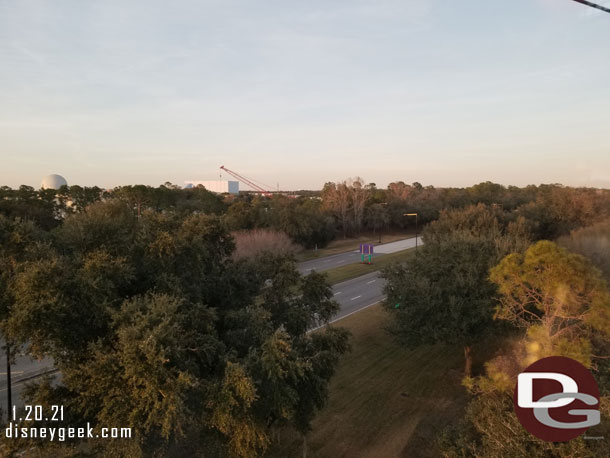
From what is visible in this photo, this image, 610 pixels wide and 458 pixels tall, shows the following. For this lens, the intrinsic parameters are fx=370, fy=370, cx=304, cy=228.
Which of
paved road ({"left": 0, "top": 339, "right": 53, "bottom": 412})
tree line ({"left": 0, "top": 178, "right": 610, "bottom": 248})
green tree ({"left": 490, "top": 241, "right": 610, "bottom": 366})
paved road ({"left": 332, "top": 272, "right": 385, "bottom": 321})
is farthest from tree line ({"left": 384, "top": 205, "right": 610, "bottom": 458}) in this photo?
tree line ({"left": 0, "top": 178, "right": 610, "bottom": 248})

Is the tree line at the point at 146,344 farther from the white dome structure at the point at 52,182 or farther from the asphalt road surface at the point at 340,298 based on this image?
the white dome structure at the point at 52,182

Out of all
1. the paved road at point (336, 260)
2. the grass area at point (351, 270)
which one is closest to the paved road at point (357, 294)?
the grass area at point (351, 270)

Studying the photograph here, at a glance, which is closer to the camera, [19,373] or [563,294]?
[563,294]

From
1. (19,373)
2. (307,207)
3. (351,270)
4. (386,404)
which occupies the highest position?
(307,207)

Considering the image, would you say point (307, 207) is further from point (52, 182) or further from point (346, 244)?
point (52, 182)

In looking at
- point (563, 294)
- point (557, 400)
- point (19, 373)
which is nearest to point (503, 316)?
point (563, 294)

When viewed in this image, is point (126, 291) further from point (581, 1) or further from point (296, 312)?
point (581, 1)

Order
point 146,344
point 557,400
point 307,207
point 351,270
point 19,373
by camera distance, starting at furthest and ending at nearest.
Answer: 1. point 307,207
2. point 351,270
3. point 19,373
4. point 557,400
5. point 146,344
